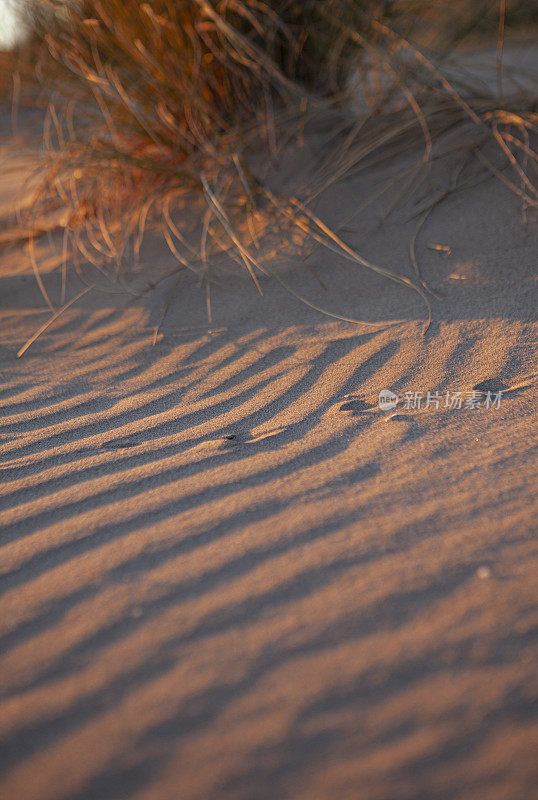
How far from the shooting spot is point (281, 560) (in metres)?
1.12

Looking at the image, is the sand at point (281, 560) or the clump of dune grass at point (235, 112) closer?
the sand at point (281, 560)

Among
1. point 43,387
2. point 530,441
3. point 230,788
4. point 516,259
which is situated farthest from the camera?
point 516,259

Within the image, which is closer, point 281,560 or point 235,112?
point 281,560

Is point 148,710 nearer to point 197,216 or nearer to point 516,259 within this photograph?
point 516,259

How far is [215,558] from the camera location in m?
1.14

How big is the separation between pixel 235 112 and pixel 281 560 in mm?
2121

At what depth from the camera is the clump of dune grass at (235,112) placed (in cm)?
224

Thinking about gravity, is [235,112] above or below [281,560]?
above

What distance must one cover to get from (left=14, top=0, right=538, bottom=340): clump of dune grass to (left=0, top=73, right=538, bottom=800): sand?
503mm

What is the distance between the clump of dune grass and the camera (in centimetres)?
224

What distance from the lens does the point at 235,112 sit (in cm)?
255

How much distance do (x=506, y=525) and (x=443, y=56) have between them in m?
1.85

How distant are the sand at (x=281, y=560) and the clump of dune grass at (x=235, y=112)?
503 mm

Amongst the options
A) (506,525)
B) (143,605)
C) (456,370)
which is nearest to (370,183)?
(456,370)
